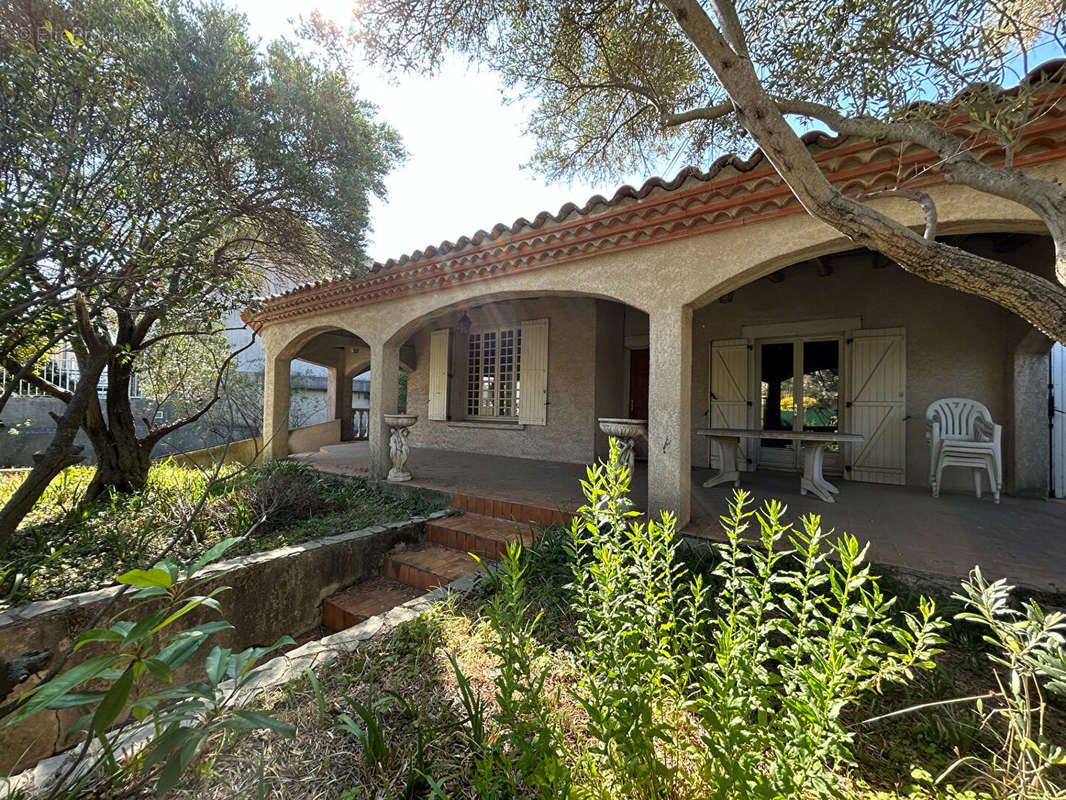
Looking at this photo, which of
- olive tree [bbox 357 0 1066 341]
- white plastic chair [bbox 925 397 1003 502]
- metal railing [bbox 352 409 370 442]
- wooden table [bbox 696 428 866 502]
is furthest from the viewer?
metal railing [bbox 352 409 370 442]

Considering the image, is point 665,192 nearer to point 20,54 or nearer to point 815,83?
point 815,83

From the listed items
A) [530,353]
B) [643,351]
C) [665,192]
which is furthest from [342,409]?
[665,192]

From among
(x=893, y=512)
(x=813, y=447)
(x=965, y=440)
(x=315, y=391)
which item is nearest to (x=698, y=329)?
(x=813, y=447)

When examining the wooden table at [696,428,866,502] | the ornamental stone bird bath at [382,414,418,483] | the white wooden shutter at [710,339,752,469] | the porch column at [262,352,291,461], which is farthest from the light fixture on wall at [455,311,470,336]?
the wooden table at [696,428,866,502]

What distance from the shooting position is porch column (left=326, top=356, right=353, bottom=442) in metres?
11.4

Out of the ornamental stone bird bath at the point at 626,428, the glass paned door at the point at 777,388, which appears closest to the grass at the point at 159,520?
the ornamental stone bird bath at the point at 626,428

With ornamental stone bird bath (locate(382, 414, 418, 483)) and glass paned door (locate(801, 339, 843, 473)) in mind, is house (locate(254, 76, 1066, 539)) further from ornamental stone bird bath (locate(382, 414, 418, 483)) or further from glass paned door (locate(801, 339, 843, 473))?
ornamental stone bird bath (locate(382, 414, 418, 483))

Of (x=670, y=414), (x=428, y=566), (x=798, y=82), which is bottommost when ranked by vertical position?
(x=428, y=566)

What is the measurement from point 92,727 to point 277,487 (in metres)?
4.16

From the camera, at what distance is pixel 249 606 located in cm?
330

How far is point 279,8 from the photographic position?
4230 mm

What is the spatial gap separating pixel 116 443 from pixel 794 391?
889 cm

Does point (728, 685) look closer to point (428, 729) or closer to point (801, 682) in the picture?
point (801, 682)

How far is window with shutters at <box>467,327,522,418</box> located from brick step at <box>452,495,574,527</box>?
362cm
